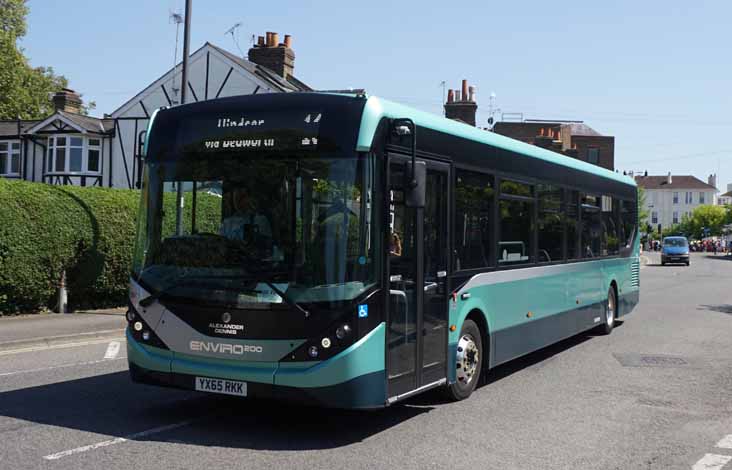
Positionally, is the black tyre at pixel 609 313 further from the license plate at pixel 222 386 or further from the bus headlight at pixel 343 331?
the license plate at pixel 222 386

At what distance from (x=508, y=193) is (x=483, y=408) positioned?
2.71m

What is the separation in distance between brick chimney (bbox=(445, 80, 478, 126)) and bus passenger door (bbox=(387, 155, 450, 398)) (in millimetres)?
30604

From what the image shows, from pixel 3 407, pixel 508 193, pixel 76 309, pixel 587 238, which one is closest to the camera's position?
pixel 3 407

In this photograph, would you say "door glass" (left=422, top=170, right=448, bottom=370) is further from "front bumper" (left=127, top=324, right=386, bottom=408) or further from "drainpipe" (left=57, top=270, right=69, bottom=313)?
"drainpipe" (left=57, top=270, right=69, bottom=313)

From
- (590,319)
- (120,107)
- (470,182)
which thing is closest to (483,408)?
(470,182)

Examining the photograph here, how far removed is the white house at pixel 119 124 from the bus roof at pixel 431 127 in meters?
24.7

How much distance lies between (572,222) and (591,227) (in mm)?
1132

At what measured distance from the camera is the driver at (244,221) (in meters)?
6.76

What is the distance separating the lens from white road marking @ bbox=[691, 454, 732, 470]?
6188 mm

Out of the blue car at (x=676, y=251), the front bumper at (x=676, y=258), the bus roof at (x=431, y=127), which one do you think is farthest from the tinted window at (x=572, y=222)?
the front bumper at (x=676, y=258)

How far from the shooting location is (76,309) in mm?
17062

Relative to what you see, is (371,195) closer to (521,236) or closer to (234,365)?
(234,365)

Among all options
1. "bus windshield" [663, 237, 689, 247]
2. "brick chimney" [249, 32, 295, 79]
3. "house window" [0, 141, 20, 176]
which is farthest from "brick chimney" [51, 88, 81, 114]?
"bus windshield" [663, 237, 689, 247]

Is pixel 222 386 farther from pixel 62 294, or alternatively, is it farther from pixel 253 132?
pixel 62 294
